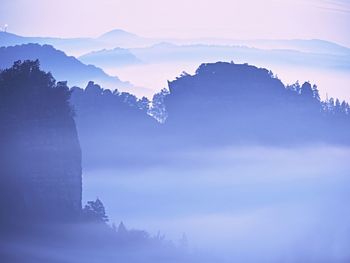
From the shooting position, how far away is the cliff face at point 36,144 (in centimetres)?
9581

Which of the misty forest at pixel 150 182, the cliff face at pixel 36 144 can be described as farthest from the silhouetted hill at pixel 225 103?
the cliff face at pixel 36 144

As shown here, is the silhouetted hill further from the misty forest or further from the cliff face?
the cliff face

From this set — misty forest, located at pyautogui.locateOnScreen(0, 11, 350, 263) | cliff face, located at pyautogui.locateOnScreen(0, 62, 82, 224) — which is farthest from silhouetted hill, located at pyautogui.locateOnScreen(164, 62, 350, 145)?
cliff face, located at pyautogui.locateOnScreen(0, 62, 82, 224)

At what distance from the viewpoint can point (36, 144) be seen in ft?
320

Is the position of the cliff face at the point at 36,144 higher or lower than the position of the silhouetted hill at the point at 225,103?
lower

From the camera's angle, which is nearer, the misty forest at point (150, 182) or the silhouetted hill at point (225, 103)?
the misty forest at point (150, 182)

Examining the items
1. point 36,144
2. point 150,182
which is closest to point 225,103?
point 150,182

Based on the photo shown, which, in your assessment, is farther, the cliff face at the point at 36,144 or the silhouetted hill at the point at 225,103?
the silhouetted hill at the point at 225,103

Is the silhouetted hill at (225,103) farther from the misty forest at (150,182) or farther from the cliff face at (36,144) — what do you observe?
→ the cliff face at (36,144)

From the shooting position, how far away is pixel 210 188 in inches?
7362

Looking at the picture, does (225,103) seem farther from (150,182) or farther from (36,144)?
(36,144)

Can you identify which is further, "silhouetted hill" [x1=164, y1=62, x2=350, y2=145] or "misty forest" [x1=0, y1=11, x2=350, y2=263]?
"silhouetted hill" [x1=164, y1=62, x2=350, y2=145]

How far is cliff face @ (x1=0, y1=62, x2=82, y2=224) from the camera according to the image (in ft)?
314

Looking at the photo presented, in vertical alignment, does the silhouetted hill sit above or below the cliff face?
above
